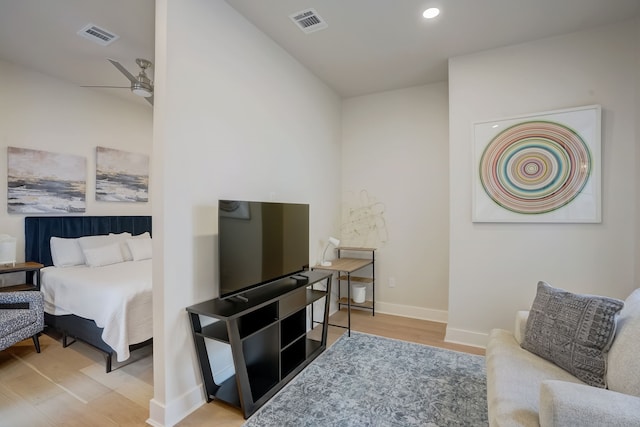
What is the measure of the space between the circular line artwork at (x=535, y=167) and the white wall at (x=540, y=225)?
15 centimetres

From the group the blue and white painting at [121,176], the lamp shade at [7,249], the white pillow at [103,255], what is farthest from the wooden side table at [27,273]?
the blue and white painting at [121,176]

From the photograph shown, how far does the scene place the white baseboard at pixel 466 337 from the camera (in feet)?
9.42

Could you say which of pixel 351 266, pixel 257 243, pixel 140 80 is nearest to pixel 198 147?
pixel 257 243

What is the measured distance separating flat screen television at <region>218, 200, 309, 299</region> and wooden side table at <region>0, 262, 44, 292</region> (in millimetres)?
2489

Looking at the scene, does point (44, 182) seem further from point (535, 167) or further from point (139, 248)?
point (535, 167)

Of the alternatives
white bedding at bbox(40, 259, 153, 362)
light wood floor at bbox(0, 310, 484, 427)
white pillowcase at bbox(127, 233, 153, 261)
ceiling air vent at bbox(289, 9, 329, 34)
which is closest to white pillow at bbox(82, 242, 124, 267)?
white pillowcase at bbox(127, 233, 153, 261)

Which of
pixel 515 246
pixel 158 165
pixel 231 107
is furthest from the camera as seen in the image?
pixel 515 246

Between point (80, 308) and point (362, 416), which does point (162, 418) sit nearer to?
point (362, 416)

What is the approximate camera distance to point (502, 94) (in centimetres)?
279

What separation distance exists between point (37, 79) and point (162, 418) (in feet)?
12.8

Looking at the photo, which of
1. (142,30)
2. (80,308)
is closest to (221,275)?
(80,308)

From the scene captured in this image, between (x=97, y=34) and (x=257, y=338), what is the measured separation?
115 inches

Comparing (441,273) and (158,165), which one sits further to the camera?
(441,273)

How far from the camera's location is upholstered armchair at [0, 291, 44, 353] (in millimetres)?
2426
